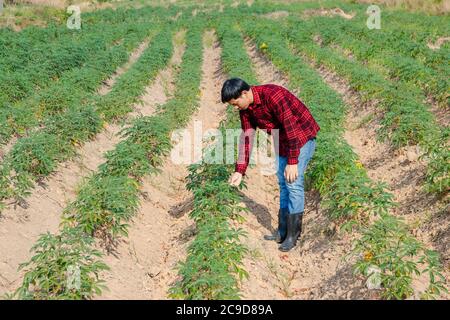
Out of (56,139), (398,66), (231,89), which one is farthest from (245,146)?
(398,66)

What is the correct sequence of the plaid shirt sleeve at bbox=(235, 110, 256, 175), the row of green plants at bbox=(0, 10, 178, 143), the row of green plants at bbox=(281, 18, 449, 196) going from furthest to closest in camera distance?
1. the row of green plants at bbox=(0, 10, 178, 143)
2. the row of green plants at bbox=(281, 18, 449, 196)
3. the plaid shirt sleeve at bbox=(235, 110, 256, 175)

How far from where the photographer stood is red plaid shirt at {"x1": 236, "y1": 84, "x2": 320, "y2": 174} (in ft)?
12.5

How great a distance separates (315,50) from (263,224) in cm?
868

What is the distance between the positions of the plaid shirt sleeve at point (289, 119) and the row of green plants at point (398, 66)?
4654 millimetres

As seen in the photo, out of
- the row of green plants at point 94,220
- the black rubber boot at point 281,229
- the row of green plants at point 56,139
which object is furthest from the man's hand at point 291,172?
the row of green plants at point 56,139

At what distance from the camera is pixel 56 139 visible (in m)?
5.83

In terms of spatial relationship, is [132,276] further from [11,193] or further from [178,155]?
[178,155]

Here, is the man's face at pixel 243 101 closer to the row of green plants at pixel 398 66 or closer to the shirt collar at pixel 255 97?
the shirt collar at pixel 255 97

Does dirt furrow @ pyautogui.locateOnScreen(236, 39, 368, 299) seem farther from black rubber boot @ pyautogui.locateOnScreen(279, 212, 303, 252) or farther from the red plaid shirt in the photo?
the red plaid shirt

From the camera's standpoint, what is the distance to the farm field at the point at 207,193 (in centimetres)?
351

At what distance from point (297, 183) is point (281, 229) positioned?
71cm

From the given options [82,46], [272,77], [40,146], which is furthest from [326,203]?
[82,46]

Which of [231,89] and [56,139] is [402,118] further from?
[56,139]

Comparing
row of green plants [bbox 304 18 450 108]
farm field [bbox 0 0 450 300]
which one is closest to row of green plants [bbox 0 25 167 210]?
farm field [bbox 0 0 450 300]
